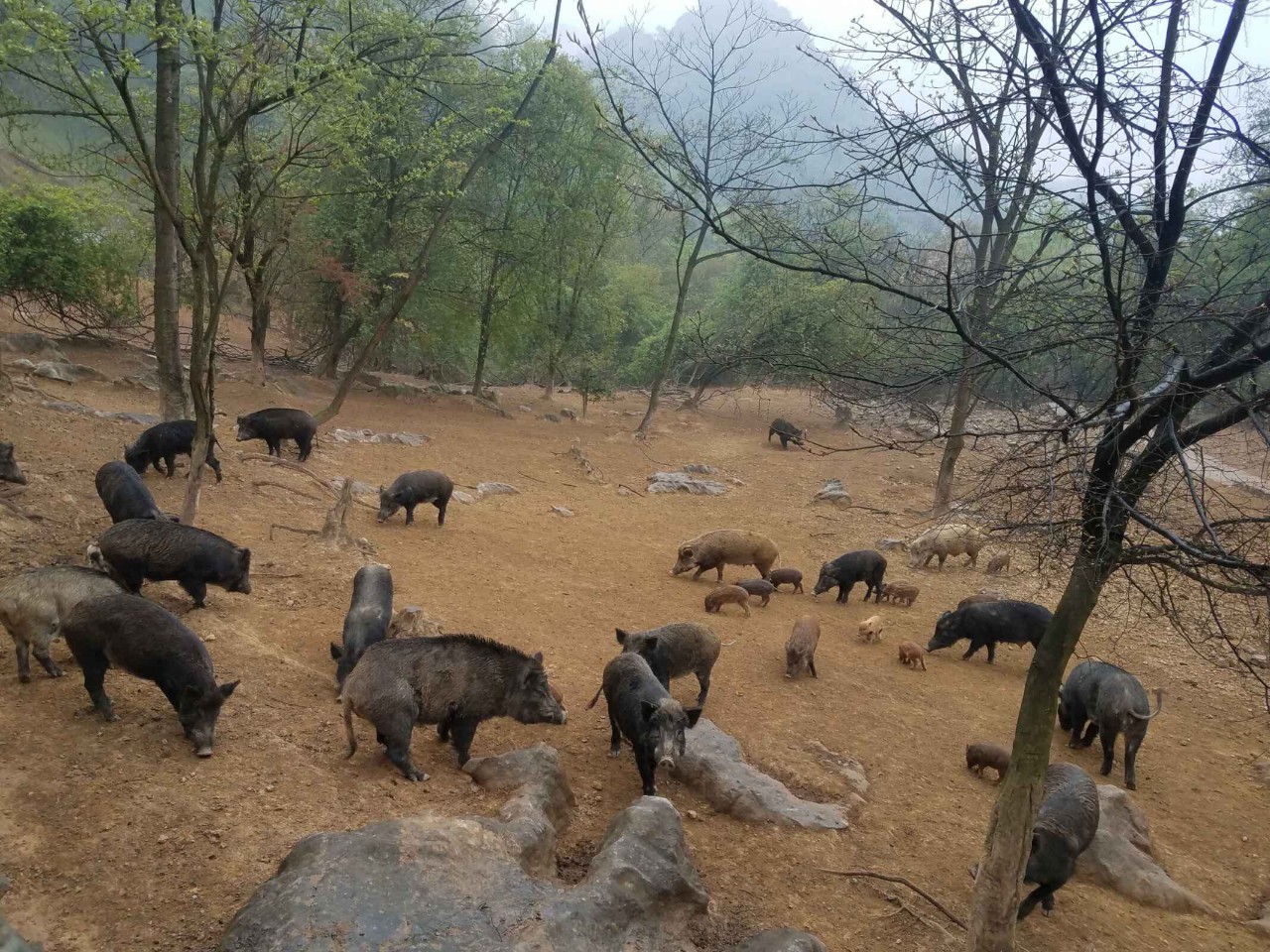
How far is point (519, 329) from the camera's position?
2770 cm

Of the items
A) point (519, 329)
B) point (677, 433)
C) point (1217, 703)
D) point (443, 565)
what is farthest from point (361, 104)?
point (677, 433)

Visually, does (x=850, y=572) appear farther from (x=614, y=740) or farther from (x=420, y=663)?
(x=420, y=663)

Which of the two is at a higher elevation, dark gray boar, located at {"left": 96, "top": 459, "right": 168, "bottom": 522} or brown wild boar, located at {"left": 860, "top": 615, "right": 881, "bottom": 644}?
dark gray boar, located at {"left": 96, "top": 459, "right": 168, "bottom": 522}

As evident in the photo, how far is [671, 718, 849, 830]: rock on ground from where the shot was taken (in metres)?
6.19

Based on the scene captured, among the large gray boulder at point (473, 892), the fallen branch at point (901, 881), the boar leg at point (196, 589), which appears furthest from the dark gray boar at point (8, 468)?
the fallen branch at point (901, 881)

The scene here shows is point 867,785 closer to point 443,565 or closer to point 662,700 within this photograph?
point 662,700

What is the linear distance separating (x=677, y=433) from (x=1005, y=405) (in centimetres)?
2496

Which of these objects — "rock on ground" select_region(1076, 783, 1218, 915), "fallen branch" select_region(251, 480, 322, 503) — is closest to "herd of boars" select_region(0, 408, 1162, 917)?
"rock on ground" select_region(1076, 783, 1218, 915)

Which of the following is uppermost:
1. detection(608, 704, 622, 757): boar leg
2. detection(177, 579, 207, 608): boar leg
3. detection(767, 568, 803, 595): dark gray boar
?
detection(177, 579, 207, 608): boar leg

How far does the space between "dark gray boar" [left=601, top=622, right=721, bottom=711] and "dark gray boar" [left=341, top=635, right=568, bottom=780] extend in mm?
1452

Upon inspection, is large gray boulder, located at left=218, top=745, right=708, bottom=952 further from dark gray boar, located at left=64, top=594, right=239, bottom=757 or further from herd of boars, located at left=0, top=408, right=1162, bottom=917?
dark gray boar, located at left=64, top=594, right=239, bottom=757

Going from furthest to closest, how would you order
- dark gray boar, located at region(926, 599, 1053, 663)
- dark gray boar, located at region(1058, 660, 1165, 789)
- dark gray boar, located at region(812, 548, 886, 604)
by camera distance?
dark gray boar, located at region(812, 548, 886, 604), dark gray boar, located at region(926, 599, 1053, 663), dark gray boar, located at region(1058, 660, 1165, 789)

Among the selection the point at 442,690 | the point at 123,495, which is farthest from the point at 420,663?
the point at 123,495

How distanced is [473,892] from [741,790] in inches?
120
